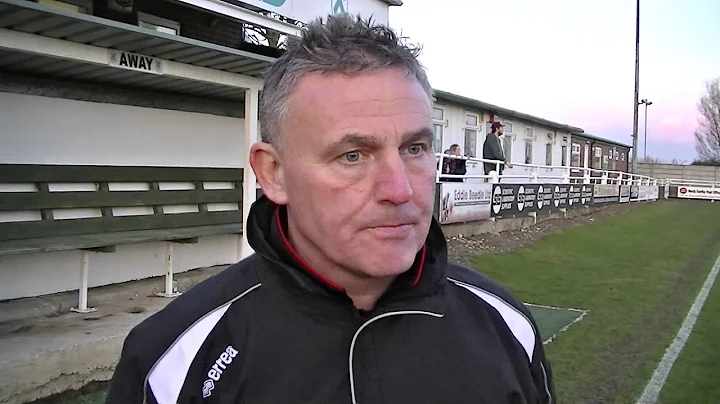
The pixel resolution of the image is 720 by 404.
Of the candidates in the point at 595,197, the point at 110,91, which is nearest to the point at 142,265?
the point at 110,91

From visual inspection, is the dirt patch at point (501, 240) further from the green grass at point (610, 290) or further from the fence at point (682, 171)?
the fence at point (682, 171)

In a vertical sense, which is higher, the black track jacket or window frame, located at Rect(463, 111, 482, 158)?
window frame, located at Rect(463, 111, 482, 158)

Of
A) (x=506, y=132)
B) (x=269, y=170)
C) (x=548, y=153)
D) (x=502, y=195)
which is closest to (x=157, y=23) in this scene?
(x=269, y=170)

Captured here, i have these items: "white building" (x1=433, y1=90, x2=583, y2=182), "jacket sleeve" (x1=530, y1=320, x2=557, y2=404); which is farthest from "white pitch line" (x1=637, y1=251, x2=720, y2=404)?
"white building" (x1=433, y1=90, x2=583, y2=182)

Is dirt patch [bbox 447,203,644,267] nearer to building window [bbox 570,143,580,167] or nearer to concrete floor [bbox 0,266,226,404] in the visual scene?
concrete floor [bbox 0,266,226,404]

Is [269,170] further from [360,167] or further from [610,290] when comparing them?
[610,290]

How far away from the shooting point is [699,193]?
43094 millimetres

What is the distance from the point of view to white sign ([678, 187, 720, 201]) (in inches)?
1672

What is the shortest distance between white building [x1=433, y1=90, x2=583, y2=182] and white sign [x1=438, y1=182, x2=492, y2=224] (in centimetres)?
188

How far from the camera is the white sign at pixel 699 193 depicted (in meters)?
42.5

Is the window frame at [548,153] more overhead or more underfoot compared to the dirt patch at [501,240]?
more overhead

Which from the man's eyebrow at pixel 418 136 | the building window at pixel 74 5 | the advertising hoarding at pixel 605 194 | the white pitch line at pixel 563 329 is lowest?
the white pitch line at pixel 563 329

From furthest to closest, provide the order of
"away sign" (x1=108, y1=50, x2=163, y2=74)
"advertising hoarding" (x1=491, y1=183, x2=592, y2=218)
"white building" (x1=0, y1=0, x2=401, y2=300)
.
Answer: "advertising hoarding" (x1=491, y1=183, x2=592, y2=218)
"away sign" (x1=108, y1=50, x2=163, y2=74)
"white building" (x1=0, y1=0, x2=401, y2=300)

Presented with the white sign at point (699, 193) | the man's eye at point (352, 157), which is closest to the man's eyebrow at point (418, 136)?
the man's eye at point (352, 157)
